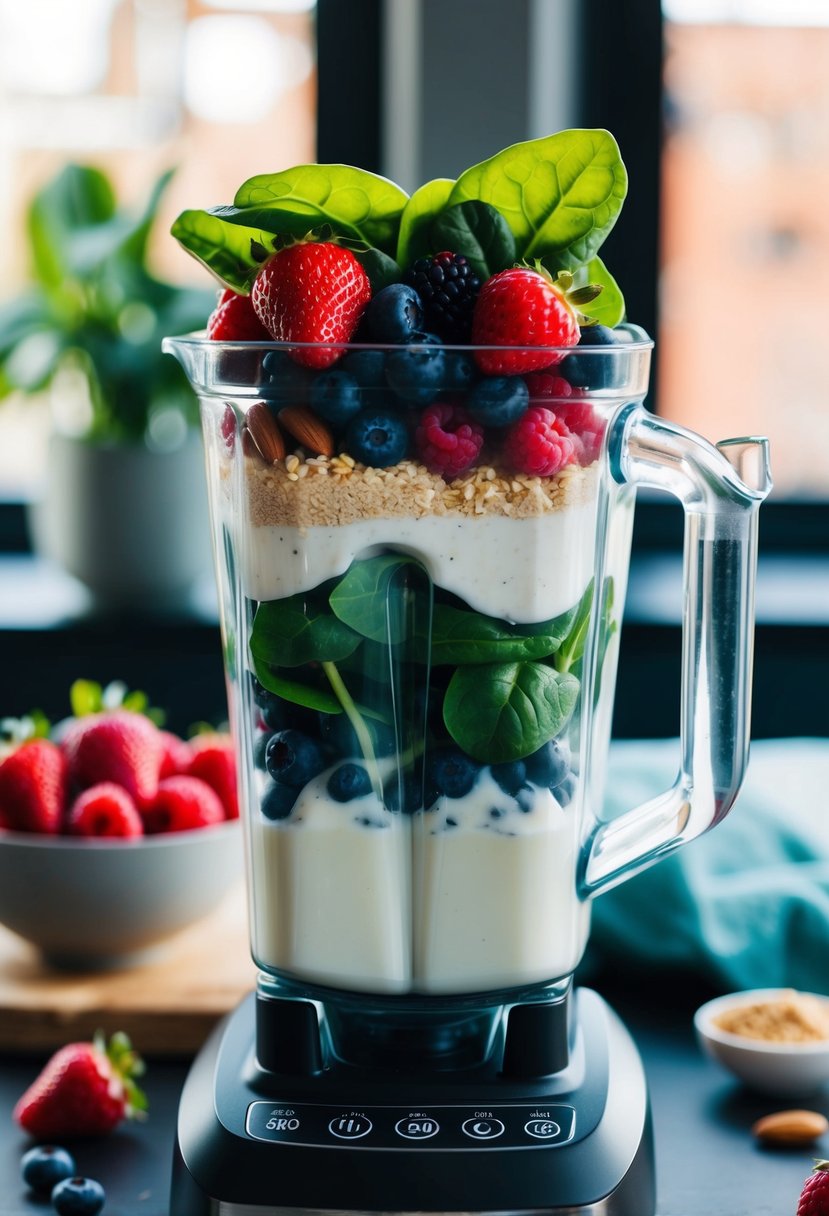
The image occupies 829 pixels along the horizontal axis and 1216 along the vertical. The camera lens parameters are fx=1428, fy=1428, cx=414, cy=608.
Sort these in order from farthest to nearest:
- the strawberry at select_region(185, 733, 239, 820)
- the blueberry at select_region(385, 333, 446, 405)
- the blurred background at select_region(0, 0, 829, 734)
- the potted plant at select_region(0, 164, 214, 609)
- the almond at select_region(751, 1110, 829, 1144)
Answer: the blurred background at select_region(0, 0, 829, 734)
the potted plant at select_region(0, 164, 214, 609)
the strawberry at select_region(185, 733, 239, 820)
the almond at select_region(751, 1110, 829, 1144)
the blueberry at select_region(385, 333, 446, 405)

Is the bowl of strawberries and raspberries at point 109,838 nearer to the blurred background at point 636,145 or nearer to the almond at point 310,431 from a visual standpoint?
the almond at point 310,431

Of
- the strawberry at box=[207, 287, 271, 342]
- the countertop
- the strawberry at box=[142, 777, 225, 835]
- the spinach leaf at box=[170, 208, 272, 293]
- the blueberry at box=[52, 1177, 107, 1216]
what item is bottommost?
the countertop

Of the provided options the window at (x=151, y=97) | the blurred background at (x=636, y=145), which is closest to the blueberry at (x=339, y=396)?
the blurred background at (x=636, y=145)

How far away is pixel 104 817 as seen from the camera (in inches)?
32.4

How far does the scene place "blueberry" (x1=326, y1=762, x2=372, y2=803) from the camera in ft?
1.89

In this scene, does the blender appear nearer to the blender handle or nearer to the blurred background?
the blender handle

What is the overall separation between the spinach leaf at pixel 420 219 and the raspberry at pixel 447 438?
78 mm

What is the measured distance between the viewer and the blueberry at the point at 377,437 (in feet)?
1.76

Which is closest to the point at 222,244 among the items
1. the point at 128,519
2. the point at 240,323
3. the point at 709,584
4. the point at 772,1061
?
the point at 240,323

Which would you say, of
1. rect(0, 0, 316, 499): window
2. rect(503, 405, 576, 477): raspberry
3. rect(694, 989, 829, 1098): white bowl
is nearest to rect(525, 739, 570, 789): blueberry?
rect(503, 405, 576, 477): raspberry

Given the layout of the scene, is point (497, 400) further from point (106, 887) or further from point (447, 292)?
point (106, 887)

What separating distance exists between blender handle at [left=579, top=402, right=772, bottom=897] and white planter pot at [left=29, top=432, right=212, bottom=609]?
3.29ft

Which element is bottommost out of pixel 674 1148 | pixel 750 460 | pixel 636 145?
pixel 674 1148

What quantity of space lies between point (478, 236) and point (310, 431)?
0.35ft
